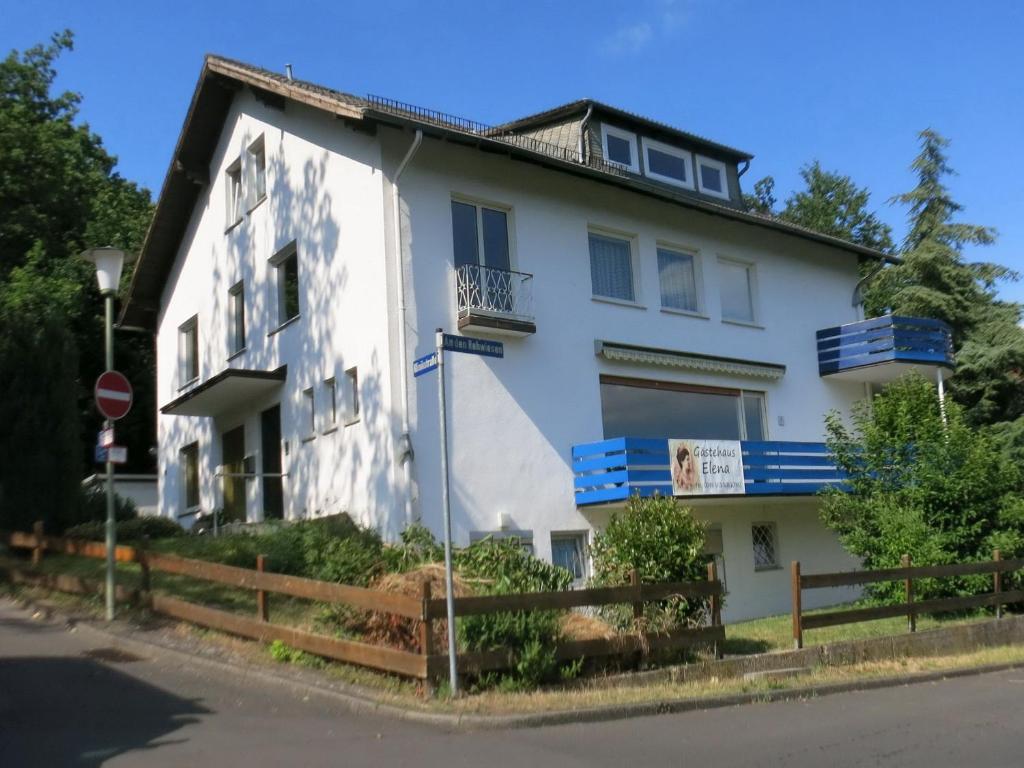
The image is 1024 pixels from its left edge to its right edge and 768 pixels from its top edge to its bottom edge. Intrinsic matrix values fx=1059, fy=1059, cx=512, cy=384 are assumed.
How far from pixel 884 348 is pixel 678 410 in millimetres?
5204

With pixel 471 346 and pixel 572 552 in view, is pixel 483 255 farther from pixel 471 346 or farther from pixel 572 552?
pixel 471 346

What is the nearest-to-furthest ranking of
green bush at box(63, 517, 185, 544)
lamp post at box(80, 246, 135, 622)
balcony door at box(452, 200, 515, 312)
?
lamp post at box(80, 246, 135, 622)
balcony door at box(452, 200, 515, 312)
green bush at box(63, 517, 185, 544)

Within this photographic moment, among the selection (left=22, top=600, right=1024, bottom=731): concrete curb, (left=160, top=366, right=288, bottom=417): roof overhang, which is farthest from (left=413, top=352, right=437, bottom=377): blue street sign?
(left=160, top=366, right=288, bottom=417): roof overhang

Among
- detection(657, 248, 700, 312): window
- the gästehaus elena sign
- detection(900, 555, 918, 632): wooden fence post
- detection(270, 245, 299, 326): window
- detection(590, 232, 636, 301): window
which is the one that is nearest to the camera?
detection(900, 555, 918, 632): wooden fence post

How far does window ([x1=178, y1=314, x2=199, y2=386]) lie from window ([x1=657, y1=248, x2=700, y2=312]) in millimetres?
10864

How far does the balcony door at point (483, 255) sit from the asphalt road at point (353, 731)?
7950mm

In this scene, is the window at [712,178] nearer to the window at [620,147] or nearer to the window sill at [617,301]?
the window at [620,147]

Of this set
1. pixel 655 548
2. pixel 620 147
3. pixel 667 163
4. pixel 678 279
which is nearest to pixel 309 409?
pixel 678 279

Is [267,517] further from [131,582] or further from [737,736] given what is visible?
[737,736]

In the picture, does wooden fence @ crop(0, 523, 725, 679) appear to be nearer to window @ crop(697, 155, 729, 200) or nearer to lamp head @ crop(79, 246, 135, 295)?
lamp head @ crop(79, 246, 135, 295)

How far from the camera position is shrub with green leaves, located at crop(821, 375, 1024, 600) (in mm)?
17125

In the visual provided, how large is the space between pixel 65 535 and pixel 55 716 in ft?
30.6

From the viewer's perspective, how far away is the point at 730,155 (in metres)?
24.1

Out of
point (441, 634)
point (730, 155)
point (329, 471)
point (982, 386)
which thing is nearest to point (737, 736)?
point (441, 634)
